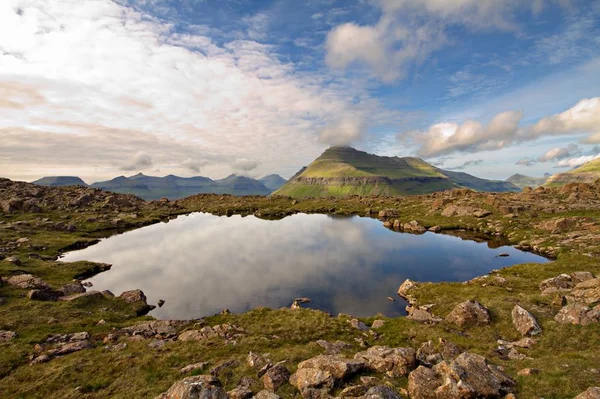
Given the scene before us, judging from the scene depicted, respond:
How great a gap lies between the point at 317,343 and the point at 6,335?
116 feet

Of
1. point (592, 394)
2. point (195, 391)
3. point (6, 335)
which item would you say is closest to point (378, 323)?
point (592, 394)

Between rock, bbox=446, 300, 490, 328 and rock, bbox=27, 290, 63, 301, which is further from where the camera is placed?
rock, bbox=27, 290, 63, 301

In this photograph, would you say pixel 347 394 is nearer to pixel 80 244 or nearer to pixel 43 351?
pixel 43 351

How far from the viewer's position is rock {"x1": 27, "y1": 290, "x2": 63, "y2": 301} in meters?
41.5

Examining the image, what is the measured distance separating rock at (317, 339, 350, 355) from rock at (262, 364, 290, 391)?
7130 millimetres

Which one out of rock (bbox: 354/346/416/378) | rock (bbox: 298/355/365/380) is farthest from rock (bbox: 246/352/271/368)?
rock (bbox: 354/346/416/378)

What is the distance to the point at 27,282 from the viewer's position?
4662 centimetres

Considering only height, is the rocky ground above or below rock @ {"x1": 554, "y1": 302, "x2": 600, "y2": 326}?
below

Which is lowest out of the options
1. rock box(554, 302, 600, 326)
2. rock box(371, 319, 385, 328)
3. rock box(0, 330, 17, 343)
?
rock box(371, 319, 385, 328)

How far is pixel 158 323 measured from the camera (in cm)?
3694

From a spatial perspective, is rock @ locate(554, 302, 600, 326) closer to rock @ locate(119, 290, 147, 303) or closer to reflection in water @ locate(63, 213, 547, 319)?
reflection in water @ locate(63, 213, 547, 319)

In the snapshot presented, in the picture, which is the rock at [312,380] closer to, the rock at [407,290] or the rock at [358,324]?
the rock at [358,324]

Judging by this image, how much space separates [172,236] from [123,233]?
23.9 meters

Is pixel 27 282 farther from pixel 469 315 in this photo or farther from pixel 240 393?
pixel 469 315
